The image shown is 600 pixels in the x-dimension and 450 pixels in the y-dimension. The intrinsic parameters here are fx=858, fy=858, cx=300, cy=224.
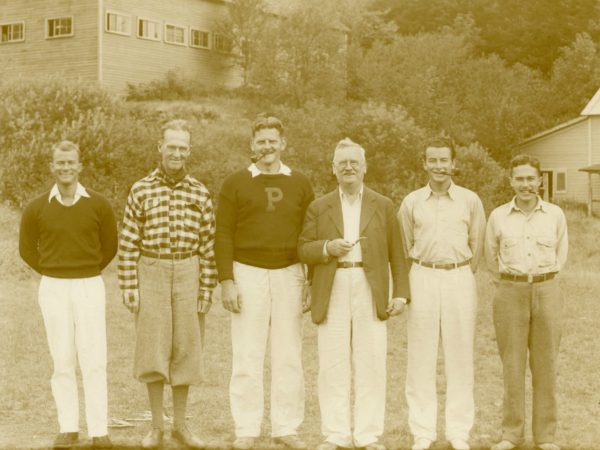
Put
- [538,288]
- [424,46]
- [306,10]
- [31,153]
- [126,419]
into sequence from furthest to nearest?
[424,46] → [306,10] → [31,153] → [126,419] → [538,288]

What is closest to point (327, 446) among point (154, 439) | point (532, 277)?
point (154, 439)

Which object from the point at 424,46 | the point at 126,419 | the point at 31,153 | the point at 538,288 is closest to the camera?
the point at 538,288

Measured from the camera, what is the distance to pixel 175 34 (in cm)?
3791

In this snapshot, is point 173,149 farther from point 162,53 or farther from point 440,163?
point 162,53

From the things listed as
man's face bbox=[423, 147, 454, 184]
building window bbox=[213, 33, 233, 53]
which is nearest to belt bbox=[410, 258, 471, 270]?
man's face bbox=[423, 147, 454, 184]

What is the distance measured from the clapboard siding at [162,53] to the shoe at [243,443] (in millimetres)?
29750

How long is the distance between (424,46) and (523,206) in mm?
38283

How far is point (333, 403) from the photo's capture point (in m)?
6.13

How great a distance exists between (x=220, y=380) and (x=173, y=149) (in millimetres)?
4508

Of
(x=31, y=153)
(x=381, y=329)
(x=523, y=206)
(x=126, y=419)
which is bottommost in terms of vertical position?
(x=126, y=419)

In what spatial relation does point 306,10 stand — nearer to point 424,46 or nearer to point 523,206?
point 424,46

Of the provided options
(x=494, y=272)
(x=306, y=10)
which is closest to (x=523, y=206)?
(x=494, y=272)

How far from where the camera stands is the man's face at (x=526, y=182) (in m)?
6.21

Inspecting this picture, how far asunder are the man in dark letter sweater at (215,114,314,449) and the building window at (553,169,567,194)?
39.0m
